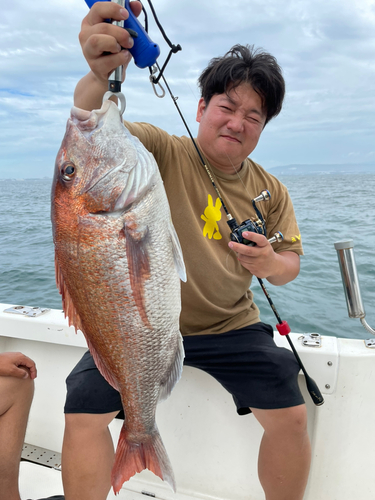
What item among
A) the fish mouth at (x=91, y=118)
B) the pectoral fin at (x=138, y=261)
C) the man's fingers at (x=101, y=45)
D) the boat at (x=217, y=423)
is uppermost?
the man's fingers at (x=101, y=45)

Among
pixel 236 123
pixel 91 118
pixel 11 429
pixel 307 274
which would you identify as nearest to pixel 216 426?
pixel 11 429

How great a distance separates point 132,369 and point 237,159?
134 cm

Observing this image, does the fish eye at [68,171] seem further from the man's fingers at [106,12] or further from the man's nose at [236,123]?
the man's nose at [236,123]

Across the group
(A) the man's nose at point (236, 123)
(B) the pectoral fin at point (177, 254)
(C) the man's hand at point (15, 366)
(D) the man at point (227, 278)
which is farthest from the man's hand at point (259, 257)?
(C) the man's hand at point (15, 366)

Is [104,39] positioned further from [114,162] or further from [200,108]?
[200,108]

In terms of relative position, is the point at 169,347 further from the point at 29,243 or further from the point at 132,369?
the point at 29,243

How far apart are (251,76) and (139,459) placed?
1.95 meters

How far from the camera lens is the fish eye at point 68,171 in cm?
131

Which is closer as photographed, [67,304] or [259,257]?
[67,304]

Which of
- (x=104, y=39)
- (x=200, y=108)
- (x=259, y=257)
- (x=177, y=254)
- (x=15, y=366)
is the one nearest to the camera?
(x=104, y=39)

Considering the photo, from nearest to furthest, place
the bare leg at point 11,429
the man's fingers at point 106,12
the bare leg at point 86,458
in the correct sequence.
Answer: the man's fingers at point 106,12
the bare leg at point 86,458
the bare leg at point 11,429

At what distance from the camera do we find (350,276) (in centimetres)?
204

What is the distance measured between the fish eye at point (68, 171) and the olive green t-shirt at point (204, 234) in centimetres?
69

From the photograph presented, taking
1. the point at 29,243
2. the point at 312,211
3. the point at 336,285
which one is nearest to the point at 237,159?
the point at 336,285
